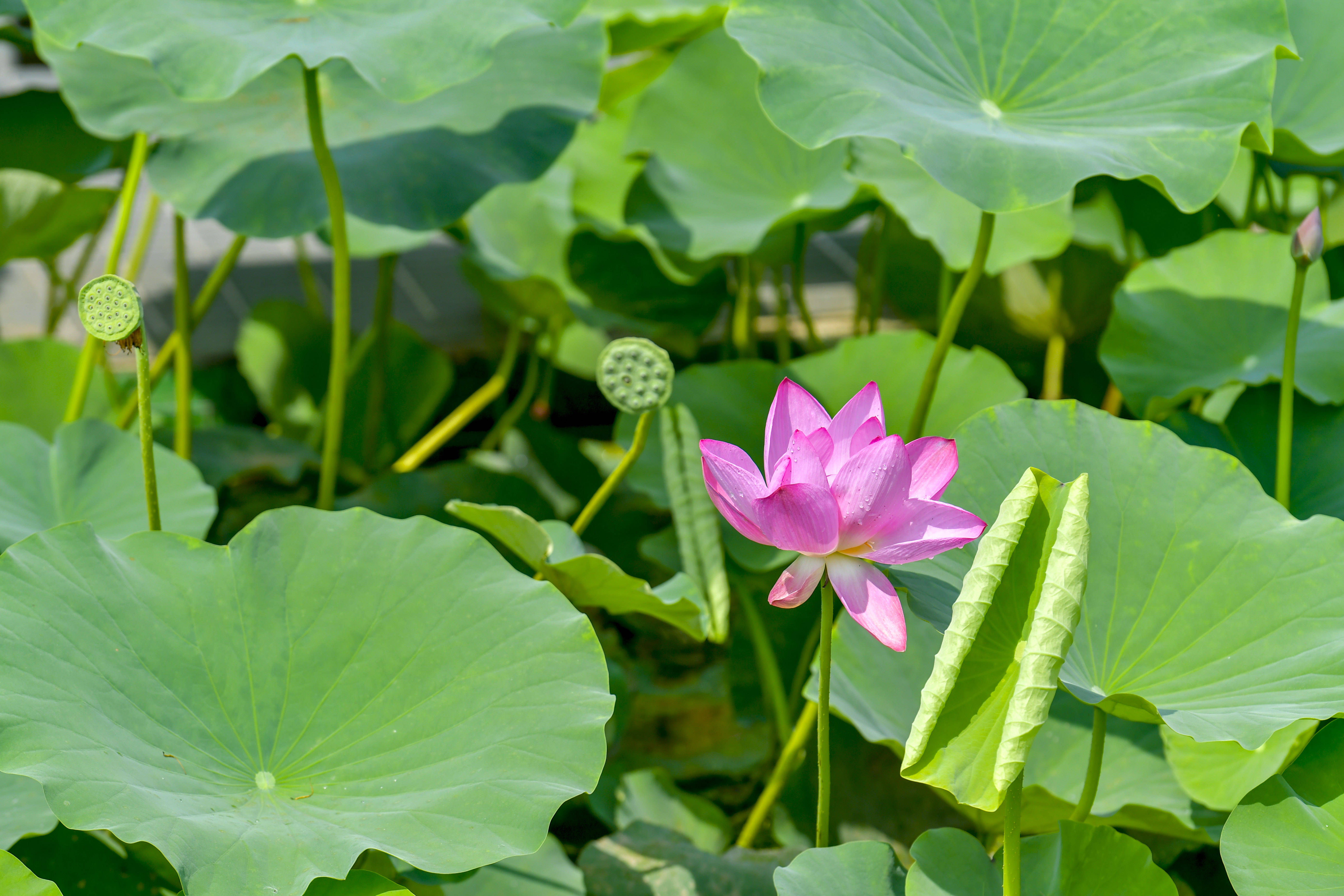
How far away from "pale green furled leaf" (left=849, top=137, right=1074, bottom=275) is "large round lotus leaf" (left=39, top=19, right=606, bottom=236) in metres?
0.41

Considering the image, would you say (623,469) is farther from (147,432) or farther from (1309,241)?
(1309,241)

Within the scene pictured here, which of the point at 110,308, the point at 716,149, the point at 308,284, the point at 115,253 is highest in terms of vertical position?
the point at 110,308

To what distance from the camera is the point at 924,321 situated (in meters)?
2.33

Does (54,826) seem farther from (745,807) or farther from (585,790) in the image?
(745,807)

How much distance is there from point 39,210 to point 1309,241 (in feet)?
5.73

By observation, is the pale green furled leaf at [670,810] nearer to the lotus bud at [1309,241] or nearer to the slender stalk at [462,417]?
the slender stalk at [462,417]

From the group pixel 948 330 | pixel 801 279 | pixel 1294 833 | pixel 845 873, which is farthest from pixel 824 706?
pixel 801 279

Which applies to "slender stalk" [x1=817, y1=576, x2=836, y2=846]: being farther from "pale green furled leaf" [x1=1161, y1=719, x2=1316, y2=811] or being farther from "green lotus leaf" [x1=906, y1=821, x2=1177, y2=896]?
"pale green furled leaf" [x1=1161, y1=719, x2=1316, y2=811]

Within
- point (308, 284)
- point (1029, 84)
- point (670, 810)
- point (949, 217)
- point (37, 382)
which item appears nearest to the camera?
point (1029, 84)

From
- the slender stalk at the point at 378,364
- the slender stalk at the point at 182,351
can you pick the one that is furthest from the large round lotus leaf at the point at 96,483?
the slender stalk at the point at 378,364

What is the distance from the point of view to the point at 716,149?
5.65ft

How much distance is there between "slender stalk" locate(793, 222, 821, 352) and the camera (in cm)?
165

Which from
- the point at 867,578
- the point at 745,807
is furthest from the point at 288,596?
the point at 745,807

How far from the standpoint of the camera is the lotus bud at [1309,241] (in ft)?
3.32
